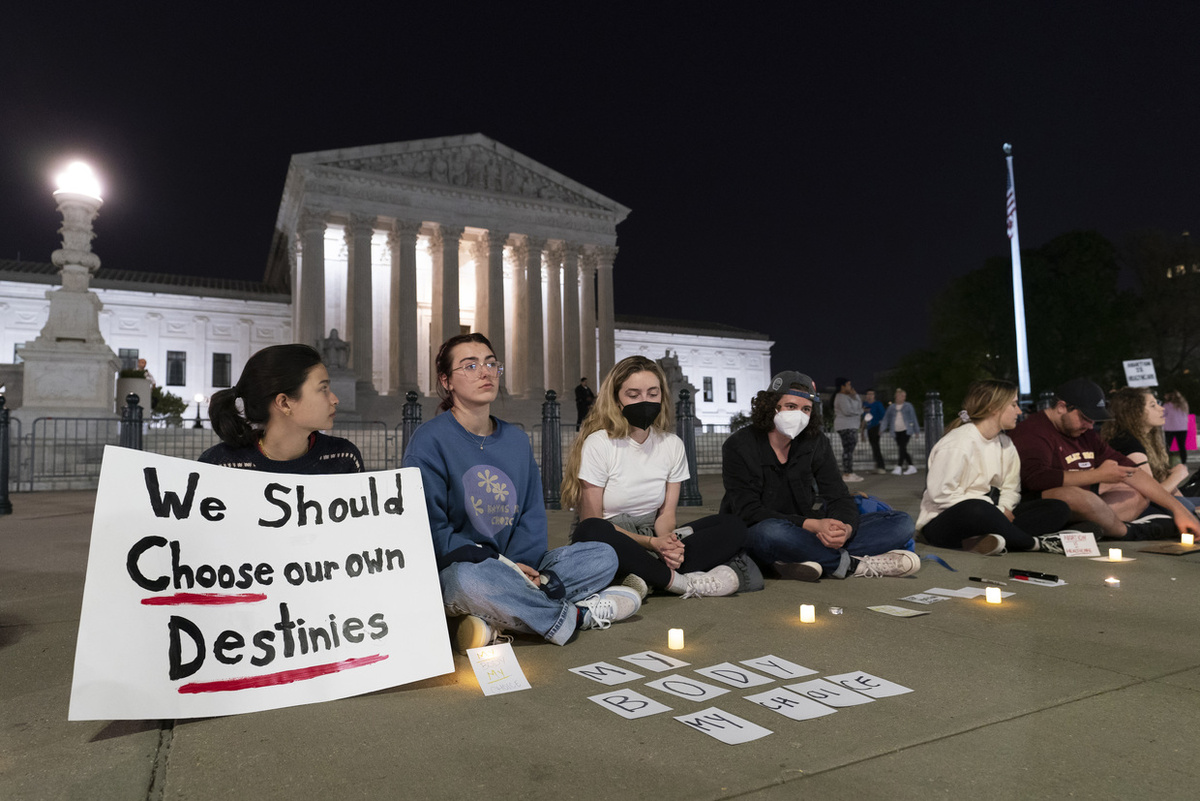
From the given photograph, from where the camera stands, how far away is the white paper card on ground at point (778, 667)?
270cm

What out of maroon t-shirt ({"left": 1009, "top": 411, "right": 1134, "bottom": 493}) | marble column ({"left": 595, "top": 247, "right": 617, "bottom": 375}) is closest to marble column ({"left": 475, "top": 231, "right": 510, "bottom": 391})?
marble column ({"left": 595, "top": 247, "right": 617, "bottom": 375})

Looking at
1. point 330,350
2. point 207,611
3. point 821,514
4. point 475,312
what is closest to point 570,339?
point 475,312

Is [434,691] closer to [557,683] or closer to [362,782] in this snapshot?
[557,683]

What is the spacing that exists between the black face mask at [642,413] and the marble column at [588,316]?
108 ft

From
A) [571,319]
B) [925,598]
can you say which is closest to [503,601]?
[925,598]

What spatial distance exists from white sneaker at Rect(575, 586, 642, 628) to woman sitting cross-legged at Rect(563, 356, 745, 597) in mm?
568

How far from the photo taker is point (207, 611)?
2.43 m

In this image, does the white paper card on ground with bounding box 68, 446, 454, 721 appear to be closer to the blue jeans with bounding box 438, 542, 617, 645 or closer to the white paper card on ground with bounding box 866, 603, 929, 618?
the blue jeans with bounding box 438, 542, 617, 645

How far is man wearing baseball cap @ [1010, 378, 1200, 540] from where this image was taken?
5918 millimetres

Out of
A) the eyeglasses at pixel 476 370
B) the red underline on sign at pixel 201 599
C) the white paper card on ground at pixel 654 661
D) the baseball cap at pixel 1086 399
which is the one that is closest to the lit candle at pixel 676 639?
the white paper card on ground at pixel 654 661

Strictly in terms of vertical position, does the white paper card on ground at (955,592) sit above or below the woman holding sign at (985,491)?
below

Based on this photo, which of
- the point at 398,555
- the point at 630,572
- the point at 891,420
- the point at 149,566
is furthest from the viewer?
the point at 891,420

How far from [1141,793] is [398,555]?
7.44 feet

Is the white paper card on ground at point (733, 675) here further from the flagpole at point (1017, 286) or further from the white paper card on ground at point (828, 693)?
the flagpole at point (1017, 286)
